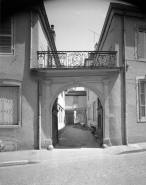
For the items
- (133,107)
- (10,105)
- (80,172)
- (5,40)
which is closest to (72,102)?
(133,107)

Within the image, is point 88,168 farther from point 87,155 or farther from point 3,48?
point 3,48

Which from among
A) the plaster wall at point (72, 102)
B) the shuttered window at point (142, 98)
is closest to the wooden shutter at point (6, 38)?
the shuttered window at point (142, 98)

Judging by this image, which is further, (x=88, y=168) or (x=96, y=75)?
(x=96, y=75)

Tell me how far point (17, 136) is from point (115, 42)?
20.8ft

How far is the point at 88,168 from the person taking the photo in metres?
5.87

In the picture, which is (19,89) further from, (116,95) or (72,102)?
(72,102)

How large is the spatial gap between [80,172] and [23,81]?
5030 millimetres

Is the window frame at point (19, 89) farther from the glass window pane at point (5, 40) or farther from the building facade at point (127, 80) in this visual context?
the building facade at point (127, 80)

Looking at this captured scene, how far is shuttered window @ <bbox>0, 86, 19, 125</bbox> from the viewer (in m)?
8.89

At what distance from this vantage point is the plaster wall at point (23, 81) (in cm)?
870

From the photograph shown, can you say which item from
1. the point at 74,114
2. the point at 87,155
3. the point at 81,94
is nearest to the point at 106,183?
the point at 87,155

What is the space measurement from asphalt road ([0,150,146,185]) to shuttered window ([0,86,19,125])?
2.92m

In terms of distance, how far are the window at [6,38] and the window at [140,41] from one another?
19.8 ft

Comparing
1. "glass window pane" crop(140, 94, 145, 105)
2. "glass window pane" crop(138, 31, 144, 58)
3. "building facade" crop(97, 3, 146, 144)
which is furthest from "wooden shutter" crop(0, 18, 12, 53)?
"glass window pane" crop(140, 94, 145, 105)
